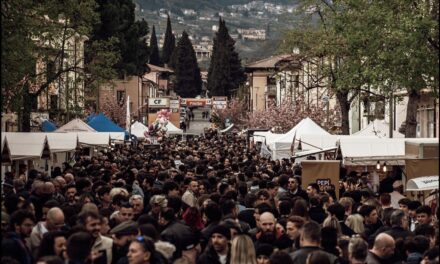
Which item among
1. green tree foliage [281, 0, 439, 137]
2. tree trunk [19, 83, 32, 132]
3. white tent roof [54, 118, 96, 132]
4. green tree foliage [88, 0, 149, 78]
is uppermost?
green tree foliage [88, 0, 149, 78]

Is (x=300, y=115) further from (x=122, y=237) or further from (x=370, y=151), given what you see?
(x=122, y=237)

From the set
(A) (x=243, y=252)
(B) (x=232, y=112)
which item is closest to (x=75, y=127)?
(A) (x=243, y=252)

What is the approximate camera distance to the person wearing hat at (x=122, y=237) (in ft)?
38.8

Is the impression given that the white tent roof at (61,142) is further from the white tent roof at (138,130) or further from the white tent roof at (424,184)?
the white tent roof at (138,130)

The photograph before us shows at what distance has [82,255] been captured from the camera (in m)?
10.4

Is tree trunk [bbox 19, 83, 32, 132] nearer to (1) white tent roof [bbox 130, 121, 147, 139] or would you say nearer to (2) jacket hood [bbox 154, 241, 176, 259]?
(2) jacket hood [bbox 154, 241, 176, 259]

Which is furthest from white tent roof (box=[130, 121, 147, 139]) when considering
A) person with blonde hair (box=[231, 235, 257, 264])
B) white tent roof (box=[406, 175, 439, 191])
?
person with blonde hair (box=[231, 235, 257, 264])

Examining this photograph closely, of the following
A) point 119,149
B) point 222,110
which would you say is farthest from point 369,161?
Result: point 222,110

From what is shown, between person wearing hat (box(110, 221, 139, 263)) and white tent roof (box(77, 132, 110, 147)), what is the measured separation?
27.7 m

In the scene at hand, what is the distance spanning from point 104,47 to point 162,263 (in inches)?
1279

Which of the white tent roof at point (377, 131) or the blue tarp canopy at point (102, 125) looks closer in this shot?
the white tent roof at point (377, 131)

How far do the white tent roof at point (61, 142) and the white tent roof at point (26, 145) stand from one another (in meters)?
2.49

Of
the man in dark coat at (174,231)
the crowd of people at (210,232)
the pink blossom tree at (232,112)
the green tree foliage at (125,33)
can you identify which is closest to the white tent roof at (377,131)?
the crowd of people at (210,232)

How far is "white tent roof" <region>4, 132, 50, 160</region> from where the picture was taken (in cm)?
2807
